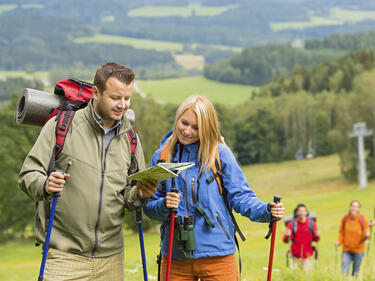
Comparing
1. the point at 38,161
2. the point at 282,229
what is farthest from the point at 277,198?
the point at 282,229

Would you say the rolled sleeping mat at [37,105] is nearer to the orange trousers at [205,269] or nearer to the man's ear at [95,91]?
the man's ear at [95,91]

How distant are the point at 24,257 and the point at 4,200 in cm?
710

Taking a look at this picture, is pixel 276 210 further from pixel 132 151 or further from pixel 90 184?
pixel 90 184

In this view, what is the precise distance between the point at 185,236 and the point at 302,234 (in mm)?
7816

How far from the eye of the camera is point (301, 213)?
473 inches

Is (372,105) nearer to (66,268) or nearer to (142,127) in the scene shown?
(142,127)

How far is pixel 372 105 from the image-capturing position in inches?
3450

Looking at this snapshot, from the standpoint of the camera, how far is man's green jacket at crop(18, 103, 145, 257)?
179 inches

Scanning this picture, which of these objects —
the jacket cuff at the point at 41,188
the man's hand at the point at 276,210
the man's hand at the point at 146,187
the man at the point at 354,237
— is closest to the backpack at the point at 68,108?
the jacket cuff at the point at 41,188

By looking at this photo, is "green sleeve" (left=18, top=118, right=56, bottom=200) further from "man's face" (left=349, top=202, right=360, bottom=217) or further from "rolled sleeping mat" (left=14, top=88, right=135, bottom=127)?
"man's face" (left=349, top=202, right=360, bottom=217)

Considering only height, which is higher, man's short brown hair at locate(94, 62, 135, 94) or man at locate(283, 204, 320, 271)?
man's short brown hair at locate(94, 62, 135, 94)

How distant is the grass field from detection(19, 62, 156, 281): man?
368cm

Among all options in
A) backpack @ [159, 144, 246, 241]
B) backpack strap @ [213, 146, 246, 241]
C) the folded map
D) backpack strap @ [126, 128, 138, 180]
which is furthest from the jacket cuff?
backpack strap @ [213, 146, 246, 241]

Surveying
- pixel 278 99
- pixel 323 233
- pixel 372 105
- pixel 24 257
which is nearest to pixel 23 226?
pixel 24 257
